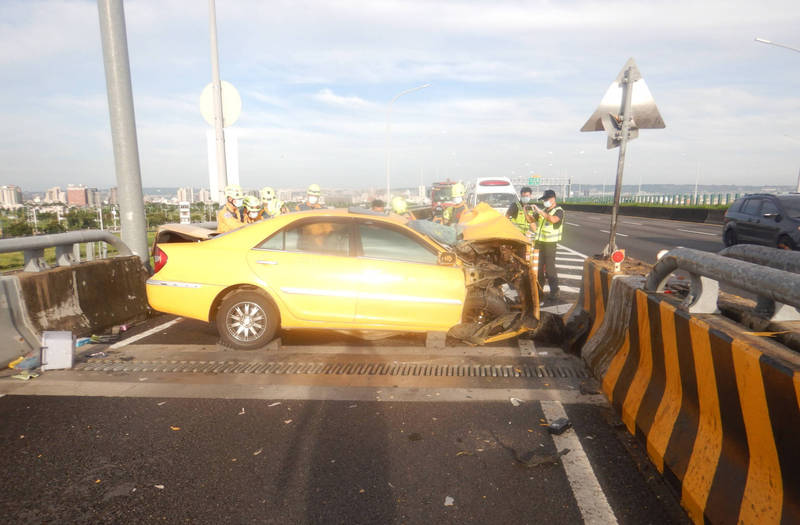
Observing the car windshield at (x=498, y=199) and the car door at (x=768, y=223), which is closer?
the car door at (x=768, y=223)

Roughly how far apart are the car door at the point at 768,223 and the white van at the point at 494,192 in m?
8.15

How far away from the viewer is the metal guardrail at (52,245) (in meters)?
5.19

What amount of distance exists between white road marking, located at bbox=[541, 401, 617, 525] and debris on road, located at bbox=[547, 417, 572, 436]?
0.03 m

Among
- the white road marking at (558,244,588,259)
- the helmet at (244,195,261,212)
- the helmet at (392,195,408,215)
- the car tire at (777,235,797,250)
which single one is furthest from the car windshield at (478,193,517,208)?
the helmet at (244,195,261,212)

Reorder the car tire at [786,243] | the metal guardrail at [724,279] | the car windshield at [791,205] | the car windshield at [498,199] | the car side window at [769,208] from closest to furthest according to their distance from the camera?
the metal guardrail at [724,279] < the car tire at [786,243] < the car windshield at [791,205] < the car side window at [769,208] < the car windshield at [498,199]

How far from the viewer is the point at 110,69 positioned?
7.12 meters

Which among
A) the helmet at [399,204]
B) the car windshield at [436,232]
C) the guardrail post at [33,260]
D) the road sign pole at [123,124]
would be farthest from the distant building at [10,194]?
the car windshield at [436,232]

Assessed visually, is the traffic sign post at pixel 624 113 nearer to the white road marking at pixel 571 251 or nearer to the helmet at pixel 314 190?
the helmet at pixel 314 190

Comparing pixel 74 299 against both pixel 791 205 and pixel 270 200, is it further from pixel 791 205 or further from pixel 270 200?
pixel 791 205

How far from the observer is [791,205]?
1323 cm

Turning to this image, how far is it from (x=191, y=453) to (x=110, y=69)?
6.07 m

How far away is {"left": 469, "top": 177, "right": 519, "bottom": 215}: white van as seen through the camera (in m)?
20.2

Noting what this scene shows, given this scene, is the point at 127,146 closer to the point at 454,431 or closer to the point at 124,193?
the point at 124,193

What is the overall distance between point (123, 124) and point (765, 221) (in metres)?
15.0
